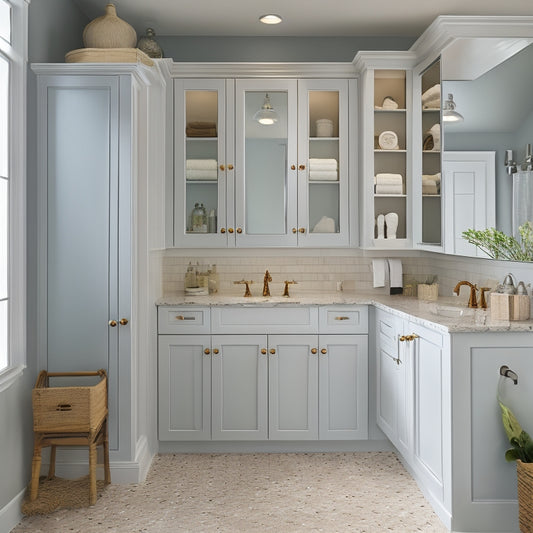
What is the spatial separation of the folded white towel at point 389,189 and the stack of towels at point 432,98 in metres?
0.55

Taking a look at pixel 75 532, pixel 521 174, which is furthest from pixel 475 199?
Answer: pixel 75 532

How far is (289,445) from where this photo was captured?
3.66 meters

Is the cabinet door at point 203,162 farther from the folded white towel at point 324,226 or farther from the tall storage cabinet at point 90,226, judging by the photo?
the tall storage cabinet at point 90,226

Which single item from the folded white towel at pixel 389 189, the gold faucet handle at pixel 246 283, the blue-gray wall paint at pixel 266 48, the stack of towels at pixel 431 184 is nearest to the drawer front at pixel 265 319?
the gold faucet handle at pixel 246 283

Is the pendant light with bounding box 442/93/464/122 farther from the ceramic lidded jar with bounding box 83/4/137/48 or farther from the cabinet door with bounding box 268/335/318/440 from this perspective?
the ceramic lidded jar with bounding box 83/4/137/48

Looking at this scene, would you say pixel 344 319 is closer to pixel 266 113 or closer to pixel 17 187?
pixel 266 113

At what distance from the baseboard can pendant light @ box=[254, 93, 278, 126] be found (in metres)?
2.72

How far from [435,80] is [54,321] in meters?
2.70

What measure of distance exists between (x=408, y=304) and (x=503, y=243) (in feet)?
2.23

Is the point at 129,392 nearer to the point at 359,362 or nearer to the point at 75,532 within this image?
the point at 75,532

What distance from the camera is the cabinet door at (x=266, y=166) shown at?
3924mm

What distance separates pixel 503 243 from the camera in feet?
10.1

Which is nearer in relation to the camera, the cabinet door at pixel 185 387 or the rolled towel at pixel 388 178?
the cabinet door at pixel 185 387

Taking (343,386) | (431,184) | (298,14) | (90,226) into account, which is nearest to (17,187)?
(90,226)
